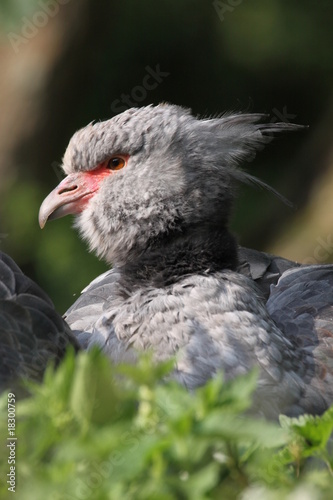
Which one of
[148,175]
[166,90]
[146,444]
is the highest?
[146,444]

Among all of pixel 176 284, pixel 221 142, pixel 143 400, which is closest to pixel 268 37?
pixel 221 142

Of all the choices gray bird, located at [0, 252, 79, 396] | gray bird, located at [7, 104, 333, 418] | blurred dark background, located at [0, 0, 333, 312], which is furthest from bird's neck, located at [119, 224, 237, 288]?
blurred dark background, located at [0, 0, 333, 312]

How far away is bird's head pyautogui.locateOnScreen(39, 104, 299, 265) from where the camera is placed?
7.80ft

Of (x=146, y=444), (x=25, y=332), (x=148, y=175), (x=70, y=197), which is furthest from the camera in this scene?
(x=70, y=197)

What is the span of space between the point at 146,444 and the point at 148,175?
1.48m

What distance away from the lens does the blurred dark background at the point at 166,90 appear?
4.43 m

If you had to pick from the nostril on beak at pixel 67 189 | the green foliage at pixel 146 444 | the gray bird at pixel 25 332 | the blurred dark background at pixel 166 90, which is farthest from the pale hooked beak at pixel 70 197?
the blurred dark background at pixel 166 90

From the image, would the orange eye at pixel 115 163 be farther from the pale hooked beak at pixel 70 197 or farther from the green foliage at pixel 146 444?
the green foliage at pixel 146 444

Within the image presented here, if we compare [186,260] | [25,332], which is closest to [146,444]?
[25,332]

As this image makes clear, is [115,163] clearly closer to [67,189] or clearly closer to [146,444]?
[67,189]

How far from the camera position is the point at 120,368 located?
1.11 metres

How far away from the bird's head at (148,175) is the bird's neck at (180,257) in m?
0.02

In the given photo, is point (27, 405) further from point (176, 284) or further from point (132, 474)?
point (176, 284)

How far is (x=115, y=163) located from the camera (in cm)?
252
